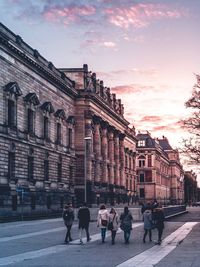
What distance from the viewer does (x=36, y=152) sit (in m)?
62.3

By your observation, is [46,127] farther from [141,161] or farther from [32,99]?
[141,161]

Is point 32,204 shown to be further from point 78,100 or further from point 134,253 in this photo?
point 134,253

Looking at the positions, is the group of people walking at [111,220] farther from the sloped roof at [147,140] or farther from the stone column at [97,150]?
the sloped roof at [147,140]

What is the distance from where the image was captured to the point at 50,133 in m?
68.9

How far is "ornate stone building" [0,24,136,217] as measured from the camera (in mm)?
53906

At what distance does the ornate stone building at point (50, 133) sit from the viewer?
53.9 metres

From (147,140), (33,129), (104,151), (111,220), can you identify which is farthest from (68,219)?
(147,140)

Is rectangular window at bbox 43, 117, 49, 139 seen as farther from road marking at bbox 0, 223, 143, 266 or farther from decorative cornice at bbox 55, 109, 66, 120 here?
road marking at bbox 0, 223, 143, 266

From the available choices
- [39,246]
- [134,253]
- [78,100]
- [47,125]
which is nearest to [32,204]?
[47,125]

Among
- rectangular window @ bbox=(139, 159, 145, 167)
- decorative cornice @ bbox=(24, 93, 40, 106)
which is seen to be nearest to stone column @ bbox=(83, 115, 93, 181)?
decorative cornice @ bbox=(24, 93, 40, 106)

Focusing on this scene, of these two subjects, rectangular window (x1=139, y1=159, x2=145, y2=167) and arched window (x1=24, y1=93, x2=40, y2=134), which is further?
rectangular window (x1=139, y1=159, x2=145, y2=167)

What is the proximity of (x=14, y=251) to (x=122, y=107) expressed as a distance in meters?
101

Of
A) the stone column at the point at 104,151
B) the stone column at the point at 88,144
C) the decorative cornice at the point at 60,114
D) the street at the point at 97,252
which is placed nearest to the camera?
the street at the point at 97,252

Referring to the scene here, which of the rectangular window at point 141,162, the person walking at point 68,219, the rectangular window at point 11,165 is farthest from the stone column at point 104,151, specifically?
the person walking at point 68,219
